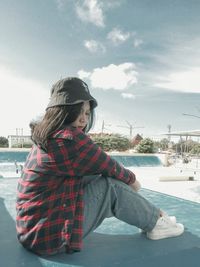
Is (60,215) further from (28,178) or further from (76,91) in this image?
(76,91)

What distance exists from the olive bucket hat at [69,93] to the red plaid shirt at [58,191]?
0.49 ft

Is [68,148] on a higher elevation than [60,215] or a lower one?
higher

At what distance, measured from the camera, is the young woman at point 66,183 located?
1231 mm

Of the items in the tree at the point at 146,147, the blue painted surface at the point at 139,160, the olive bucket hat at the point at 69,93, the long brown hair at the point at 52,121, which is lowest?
the blue painted surface at the point at 139,160

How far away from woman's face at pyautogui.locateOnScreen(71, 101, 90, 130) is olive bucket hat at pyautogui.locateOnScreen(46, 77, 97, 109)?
0.04 meters

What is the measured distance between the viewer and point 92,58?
1998 cm

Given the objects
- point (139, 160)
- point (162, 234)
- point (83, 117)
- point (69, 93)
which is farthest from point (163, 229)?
Answer: point (139, 160)

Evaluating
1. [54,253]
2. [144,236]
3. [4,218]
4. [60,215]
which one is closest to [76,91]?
[60,215]

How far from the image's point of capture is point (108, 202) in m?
1.36

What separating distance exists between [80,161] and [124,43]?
20600 millimetres

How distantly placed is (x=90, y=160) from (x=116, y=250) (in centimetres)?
52

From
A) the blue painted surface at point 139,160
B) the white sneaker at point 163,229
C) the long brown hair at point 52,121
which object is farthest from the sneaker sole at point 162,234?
the blue painted surface at point 139,160

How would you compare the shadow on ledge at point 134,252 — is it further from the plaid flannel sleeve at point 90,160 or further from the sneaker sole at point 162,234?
the plaid flannel sleeve at point 90,160

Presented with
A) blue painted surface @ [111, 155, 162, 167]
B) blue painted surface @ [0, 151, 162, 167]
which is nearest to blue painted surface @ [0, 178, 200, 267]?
blue painted surface @ [0, 151, 162, 167]
